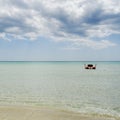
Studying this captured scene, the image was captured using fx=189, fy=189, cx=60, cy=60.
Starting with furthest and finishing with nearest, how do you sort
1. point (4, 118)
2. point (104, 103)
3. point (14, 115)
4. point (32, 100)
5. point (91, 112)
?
point (32, 100) → point (104, 103) → point (91, 112) → point (14, 115) → point (4, 118)

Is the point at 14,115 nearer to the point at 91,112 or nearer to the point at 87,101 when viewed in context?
the point at 91,112

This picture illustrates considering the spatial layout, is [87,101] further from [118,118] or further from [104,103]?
[118,118]

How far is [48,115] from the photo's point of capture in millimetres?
11148

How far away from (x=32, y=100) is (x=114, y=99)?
737 centimetres

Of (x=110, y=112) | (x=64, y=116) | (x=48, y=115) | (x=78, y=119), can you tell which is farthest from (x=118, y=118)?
(x=48, y=115)

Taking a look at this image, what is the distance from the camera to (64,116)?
1098 cm

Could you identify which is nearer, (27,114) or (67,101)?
(27,114)

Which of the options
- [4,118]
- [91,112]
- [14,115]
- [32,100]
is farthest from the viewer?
[32,100]

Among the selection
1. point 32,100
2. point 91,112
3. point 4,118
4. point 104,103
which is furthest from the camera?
point 32,100

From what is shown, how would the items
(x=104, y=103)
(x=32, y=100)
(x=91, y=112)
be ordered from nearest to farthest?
1. (x=91, y=112)
2. (x=104, y=103)
3. (x=32, y=100)

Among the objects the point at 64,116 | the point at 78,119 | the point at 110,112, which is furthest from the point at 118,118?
the point at 64,116

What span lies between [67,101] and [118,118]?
6045 mm

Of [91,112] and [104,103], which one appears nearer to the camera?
[91,112]

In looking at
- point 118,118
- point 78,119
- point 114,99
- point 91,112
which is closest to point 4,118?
point 78,119
